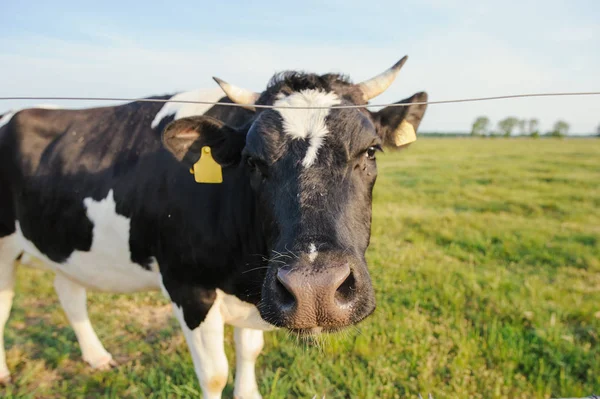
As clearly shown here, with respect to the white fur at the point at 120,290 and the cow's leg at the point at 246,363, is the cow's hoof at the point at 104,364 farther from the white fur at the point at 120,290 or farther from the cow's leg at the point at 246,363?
the cow's leg at the point at 246,363

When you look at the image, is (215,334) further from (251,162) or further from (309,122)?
(309,122)

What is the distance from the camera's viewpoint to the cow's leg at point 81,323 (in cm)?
405

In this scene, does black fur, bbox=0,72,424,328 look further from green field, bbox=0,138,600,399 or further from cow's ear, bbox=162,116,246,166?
green field, bbox=0,138,600,399

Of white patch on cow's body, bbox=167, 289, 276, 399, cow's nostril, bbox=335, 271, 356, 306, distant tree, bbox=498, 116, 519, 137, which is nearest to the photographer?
cow's nostril, bbox=335, 271, 356, 306

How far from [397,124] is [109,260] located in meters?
2.47

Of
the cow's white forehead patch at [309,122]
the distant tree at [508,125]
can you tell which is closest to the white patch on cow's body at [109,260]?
the cow's white forehead patch at [309,122]

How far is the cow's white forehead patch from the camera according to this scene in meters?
2.30

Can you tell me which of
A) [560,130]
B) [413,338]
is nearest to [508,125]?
[560,130]

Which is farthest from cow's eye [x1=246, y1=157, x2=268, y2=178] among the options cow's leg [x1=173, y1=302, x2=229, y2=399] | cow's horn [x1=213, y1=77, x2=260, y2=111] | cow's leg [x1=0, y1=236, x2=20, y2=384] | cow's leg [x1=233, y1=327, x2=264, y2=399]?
cow's leg [x1=0, y1=236, x2=20, y2=384]

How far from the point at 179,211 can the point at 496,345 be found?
9.58ft

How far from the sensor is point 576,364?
3580 millimetres

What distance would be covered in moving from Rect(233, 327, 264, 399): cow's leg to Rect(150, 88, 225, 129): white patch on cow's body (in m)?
1.78

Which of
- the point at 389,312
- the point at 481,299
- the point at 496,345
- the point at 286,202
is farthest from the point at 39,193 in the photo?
the point at 481,299

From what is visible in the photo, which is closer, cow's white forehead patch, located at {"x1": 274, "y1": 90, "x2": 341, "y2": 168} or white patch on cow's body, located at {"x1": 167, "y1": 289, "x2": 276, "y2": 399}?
cow's white forehead patch, located at {"x1": 274, "y1": 90, "x2": 341, "y2": 168}
